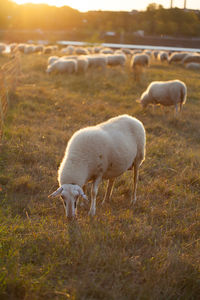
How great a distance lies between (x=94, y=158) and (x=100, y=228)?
2.71ft

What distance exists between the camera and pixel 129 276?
2580mm

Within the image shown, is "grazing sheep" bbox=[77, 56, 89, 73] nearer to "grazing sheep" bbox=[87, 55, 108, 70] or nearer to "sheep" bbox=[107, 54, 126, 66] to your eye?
"grazing sheep" bbox=[87, 55, 108, 70]

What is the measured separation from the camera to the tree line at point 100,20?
146 ft

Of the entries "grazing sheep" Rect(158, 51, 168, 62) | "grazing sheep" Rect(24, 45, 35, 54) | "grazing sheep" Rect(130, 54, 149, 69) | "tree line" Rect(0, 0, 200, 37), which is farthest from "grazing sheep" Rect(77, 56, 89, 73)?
"tree line" Rect(0, 0, 200, 37)

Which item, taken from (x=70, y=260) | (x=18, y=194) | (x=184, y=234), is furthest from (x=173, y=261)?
(x=18, y=194)

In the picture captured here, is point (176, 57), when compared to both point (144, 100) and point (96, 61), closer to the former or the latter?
point (96, 61)

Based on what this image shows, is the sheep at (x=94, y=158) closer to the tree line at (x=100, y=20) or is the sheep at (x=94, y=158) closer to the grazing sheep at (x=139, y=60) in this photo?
the grazing sheep at (x=139, y=60)

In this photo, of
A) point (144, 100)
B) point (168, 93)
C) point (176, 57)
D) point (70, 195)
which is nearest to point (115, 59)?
point (176, 57)

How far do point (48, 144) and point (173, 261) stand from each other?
387cm

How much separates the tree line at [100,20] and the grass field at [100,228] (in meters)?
36.2

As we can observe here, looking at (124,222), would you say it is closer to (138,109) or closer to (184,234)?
(184,234)

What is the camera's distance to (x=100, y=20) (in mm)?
68500

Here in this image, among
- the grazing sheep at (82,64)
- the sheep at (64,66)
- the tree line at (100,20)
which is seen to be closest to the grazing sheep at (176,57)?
the grazing sheep at (82,64)

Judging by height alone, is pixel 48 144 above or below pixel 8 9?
below
